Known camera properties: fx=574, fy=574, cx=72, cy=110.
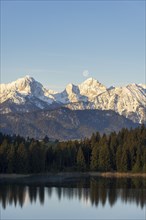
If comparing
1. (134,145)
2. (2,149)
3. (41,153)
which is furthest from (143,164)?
(2,149)

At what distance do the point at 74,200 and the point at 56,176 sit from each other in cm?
5031

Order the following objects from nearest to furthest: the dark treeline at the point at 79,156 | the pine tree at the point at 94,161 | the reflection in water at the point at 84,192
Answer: the reflection in water at the point at 84,192 → the dark treeline at the point at 79,156 → the pine tree at the point at 94,161

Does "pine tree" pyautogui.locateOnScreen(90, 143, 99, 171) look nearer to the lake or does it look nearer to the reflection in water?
the reflection in water

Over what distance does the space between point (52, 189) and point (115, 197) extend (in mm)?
18749

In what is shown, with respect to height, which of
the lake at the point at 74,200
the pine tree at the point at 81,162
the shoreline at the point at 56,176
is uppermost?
the pine tree at the point at 81,162

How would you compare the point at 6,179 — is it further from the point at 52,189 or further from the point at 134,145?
the point at 134,145

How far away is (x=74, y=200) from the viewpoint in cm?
10719

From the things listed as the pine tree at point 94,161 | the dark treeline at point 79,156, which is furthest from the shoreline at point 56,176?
the pine tree at point 94,161

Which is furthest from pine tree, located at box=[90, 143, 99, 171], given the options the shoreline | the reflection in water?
the reflection in water

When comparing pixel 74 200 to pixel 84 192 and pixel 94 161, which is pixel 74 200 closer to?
pixel 84 192

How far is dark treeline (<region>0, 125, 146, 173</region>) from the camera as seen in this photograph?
509 ft

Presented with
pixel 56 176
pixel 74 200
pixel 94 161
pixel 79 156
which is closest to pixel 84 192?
pixel 74 200

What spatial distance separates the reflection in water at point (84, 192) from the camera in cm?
10481

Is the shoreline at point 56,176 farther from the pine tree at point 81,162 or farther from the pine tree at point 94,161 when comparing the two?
the pine tree at point 81,162
